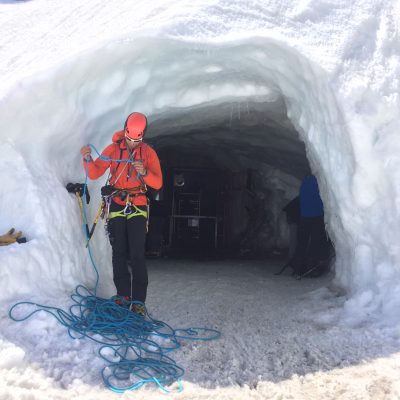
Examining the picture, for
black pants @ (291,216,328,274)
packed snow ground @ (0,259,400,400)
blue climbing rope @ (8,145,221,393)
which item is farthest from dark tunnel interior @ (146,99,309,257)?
blue climbing rope @ (8,145,221,393)

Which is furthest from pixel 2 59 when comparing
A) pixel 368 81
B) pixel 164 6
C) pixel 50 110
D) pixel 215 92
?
pixel 368 81

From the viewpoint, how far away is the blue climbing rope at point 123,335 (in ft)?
9.24

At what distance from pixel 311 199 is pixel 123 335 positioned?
4.10 m

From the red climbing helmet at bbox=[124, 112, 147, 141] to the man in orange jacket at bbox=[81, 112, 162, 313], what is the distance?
2 centimetres

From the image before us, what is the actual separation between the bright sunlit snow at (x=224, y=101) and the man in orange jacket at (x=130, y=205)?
0.46 m

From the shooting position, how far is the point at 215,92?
5324 mm

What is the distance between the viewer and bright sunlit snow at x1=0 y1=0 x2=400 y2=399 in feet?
10.2

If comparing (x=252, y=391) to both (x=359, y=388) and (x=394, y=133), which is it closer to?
(x=359, y=388)

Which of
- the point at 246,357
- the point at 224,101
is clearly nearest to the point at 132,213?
the point at 246,357

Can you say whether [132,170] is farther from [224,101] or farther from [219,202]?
[219,202]

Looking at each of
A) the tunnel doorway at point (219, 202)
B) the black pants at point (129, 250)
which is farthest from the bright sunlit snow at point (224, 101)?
the tunnel doorway at point (219, 202)

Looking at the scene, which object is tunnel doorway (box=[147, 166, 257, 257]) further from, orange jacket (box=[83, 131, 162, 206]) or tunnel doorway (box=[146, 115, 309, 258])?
orange jacket (box=[83, 131, 162, 206])

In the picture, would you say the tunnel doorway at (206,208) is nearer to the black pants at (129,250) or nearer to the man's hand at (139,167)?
the black pants at (129,250)

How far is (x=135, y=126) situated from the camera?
12.4 ft
